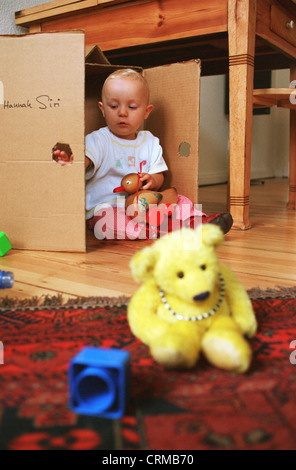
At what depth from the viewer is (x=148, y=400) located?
428mm

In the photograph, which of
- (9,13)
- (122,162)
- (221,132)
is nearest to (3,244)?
(122,162)

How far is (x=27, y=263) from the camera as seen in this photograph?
971mm

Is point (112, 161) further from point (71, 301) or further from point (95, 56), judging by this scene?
point (71, 301)

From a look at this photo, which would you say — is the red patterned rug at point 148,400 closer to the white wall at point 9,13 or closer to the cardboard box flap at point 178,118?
the cardboard box flap at point 178,118

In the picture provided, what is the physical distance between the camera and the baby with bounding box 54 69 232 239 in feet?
4.05

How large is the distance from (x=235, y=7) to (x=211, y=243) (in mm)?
973

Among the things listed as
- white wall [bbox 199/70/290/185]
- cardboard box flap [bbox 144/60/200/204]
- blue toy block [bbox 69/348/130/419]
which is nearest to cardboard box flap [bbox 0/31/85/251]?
cardboard box flap [bbox 144/60/200/204]

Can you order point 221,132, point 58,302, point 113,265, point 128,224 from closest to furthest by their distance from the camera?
1. point 58,302
2. point 113,265
3. point 128,224
4. point 221,132

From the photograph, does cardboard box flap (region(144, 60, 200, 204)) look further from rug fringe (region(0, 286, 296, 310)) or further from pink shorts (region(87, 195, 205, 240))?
rug fringe (region(0, 286, 296, 310))

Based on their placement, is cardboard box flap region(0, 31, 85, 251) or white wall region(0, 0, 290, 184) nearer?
cardboard box flap region(0, 31, 85, 251)

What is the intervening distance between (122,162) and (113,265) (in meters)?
0.51

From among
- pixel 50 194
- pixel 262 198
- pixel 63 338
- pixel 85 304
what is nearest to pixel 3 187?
pixel 50 194

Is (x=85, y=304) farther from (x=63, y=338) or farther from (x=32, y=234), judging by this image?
(x=32, y=234)

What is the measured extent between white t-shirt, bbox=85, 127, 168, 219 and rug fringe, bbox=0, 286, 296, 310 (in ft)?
1.93
